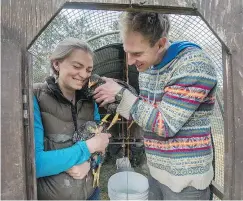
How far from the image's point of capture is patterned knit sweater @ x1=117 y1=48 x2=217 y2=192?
142 centimetres

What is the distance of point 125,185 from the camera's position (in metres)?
2.69

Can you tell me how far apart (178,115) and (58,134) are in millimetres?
764

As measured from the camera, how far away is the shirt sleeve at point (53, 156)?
1.61 m

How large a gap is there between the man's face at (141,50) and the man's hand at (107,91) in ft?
0.63

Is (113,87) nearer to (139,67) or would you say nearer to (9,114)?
(139,67)

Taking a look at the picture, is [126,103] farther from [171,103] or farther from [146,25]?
[146,25]

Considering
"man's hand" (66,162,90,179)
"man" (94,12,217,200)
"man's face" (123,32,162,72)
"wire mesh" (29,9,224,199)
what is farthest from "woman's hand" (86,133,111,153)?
"wire mesh" (29,9,224,199)

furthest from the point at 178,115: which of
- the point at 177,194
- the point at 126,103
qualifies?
the point at 177,194

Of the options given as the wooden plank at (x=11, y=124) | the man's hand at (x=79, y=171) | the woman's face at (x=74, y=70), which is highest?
the woman's face at (x=74, y=70)

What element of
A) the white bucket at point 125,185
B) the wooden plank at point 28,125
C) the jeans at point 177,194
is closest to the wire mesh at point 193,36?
the white bucket at point 125,185

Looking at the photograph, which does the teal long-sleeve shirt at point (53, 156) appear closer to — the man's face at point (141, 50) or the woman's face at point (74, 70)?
the woman's face at point (74, 70)

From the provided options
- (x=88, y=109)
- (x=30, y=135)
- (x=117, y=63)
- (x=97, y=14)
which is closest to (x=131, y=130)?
(x=117, y=63)

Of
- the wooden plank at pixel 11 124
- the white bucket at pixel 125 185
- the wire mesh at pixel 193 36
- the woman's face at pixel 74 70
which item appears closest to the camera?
→ the wooden plank at pixel 11 124

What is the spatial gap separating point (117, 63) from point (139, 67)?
2.51 meters
